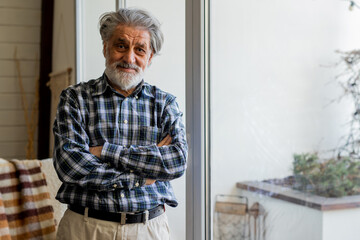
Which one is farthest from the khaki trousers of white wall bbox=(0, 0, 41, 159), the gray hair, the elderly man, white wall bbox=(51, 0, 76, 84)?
white wall bbox=(0, 0, 41, 159)

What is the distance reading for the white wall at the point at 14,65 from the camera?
14.1 feet

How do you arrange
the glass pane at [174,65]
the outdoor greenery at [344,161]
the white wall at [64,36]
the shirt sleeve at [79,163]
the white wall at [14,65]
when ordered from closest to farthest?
the outdoor greenery at [344,161], the shirt sleeve at [79,163], the glass pane at [174,65], the white wall at [64,36], the white wall at [14,65]

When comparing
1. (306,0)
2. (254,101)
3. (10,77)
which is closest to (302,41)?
(306,0)

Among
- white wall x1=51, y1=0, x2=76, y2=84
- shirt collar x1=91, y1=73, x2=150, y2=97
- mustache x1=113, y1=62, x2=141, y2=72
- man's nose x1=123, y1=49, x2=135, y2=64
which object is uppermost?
white wall x1=51, y1=0, x2=76, y2=84

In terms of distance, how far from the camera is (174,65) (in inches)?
86.4

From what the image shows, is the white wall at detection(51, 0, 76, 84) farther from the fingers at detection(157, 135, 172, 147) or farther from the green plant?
the green plant

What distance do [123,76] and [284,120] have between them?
617 millimetres

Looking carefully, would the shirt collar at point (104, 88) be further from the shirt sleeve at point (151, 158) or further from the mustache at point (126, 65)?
the shirt sleeve at point (151, 158)

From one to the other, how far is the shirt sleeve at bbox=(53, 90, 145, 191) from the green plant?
55cm

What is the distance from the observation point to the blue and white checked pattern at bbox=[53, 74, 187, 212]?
1.60 metres

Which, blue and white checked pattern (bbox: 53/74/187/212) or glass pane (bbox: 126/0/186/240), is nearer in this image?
blue and white checked pattern (bbox: 53/74/187/212)

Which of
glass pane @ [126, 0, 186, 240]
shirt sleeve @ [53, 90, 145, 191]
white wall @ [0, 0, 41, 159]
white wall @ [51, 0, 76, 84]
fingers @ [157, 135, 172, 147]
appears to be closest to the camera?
shirt sleeve @ [53, 90, 145, 191]

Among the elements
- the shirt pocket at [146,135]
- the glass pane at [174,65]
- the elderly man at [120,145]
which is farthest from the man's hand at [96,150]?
the glass pane at [174,65]

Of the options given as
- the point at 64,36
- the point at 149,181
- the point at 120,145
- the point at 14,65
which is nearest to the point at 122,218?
the point at 149,181
